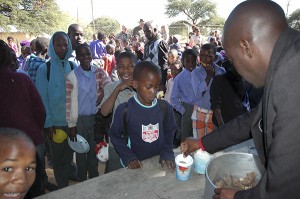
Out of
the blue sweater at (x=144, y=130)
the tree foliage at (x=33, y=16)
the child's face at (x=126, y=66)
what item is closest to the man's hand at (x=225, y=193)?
the blue sweater at (x=144, y=130)

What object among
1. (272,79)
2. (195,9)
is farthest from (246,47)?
(195,9)

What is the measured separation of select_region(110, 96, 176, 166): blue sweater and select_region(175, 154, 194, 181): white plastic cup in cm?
23

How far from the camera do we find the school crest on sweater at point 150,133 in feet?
6.60

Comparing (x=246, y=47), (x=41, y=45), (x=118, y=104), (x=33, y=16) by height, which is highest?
(x=33, y=16)

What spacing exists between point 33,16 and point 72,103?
20.2 meters

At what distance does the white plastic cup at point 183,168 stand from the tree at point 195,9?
1608 inches

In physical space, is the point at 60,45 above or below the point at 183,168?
above

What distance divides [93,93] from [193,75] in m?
1.43

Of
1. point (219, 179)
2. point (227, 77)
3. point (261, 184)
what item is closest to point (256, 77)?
point (261, 184)

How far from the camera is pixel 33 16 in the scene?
20.0 m

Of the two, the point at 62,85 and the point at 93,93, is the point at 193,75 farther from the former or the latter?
the point at 62,85

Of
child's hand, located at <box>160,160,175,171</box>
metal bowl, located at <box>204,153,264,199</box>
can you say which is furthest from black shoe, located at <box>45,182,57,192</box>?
metal bowl, located at <box>204,153,264,199</box>

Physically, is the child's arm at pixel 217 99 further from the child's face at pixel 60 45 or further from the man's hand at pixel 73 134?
the child's face at pixel 60 45

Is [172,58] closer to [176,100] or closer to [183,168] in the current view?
[176,100]
